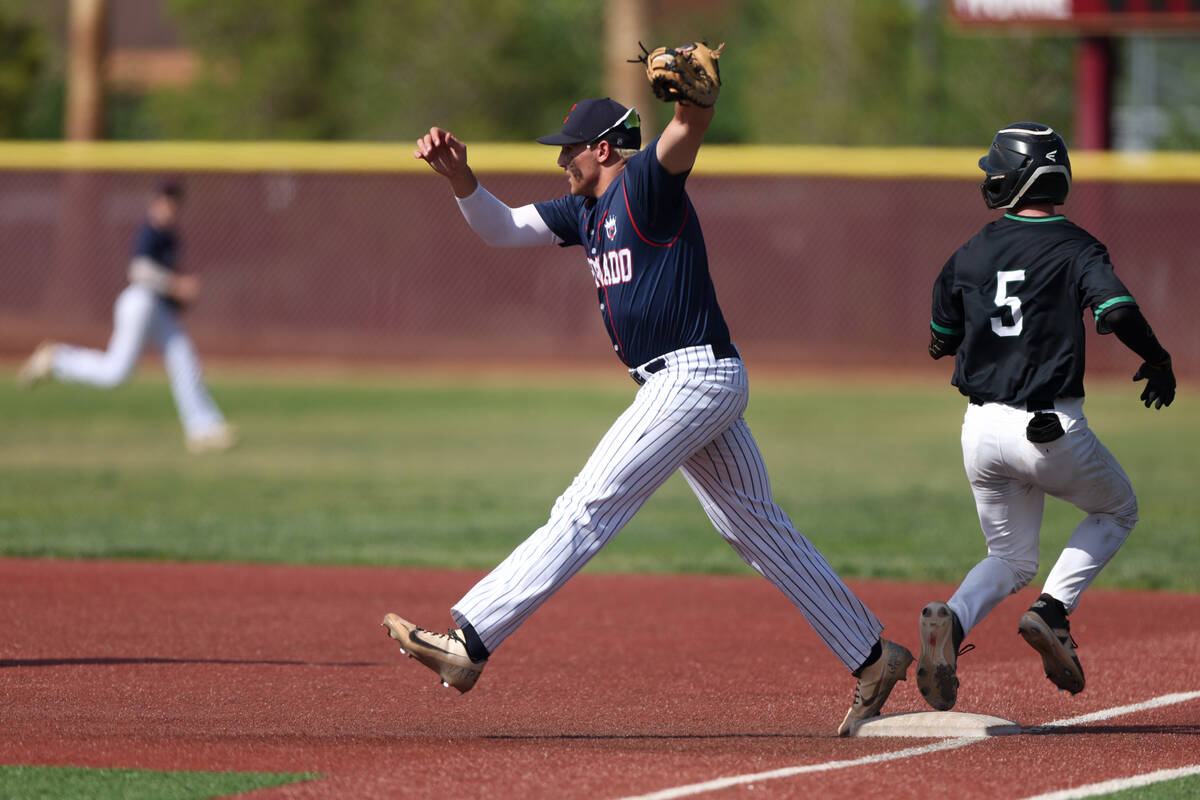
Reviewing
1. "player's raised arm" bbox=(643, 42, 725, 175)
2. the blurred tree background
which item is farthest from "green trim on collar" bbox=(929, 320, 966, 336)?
the blurred tree background

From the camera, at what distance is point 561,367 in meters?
20.8

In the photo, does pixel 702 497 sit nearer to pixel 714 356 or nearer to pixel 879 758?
pixel 714 356

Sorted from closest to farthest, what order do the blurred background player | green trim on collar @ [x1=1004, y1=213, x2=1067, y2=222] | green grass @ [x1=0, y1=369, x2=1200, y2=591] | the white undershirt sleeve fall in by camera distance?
green trim on collar @ [x1=1004, y1=213, x2=1067, y2=222], the white undershirt sleeve, green grass @ [x1=0, y1=369, x2=1200, y2=591], the blurred background player

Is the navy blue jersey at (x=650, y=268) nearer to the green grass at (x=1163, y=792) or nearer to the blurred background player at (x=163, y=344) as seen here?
the green grass at (x=1163, y=792)

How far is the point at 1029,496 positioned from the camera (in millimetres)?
5438

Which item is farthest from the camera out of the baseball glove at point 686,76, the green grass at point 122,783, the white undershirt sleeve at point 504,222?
the white undershirt sleeve at point 504,222

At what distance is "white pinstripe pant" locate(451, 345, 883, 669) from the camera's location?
200 inches

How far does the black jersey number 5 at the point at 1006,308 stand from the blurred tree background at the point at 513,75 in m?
24.9

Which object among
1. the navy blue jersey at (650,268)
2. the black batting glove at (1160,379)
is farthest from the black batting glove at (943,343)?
the navy blue jersey at (650,268)

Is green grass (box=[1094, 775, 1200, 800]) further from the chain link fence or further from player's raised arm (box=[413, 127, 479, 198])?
the chain link fence

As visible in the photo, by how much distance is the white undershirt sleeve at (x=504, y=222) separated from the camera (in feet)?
18.6

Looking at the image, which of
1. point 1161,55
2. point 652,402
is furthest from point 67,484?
point 1161,55

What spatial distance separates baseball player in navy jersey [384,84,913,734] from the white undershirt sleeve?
0.03m

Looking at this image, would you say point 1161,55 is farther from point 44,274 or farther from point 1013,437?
point 1013,437
